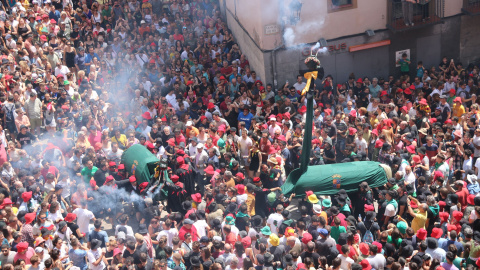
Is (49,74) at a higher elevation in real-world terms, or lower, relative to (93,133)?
higher

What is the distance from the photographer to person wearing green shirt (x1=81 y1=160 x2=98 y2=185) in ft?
39.1

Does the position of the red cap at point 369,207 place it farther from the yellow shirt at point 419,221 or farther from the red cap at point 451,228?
the red cap at point 451,228

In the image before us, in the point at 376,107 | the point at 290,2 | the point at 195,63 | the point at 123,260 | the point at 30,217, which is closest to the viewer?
the point at 123,260

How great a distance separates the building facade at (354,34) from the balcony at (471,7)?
30mm

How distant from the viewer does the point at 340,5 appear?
55.8 ft

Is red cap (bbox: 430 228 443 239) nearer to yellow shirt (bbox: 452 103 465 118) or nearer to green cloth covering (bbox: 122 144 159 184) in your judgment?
yellow shirt (bbox: 452 103 465 118)

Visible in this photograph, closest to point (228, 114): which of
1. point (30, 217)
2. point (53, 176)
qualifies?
point (53, 176)

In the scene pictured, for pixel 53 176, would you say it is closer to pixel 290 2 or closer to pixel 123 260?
pixel 123 260

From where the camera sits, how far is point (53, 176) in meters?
11.7

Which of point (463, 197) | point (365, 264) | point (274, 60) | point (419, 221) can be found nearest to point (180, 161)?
point (365, 264)

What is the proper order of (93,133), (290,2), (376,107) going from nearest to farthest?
(93,133), (376,107), (290,2)

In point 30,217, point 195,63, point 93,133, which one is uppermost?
point 195,63

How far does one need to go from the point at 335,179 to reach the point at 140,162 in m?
4.00

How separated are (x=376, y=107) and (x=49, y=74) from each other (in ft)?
29.4
